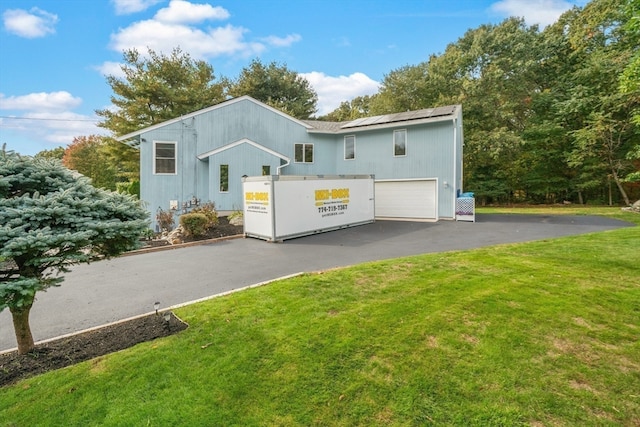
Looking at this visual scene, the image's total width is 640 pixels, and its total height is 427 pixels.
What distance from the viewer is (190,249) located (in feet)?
34.2

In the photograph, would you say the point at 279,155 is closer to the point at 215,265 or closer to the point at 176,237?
the point at 176,237

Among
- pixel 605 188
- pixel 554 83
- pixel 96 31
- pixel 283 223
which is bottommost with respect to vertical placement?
pixel 283 223

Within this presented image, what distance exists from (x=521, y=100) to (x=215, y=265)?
27.3 meters

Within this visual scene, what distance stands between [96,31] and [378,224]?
15.1m

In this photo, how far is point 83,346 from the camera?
3.95 metres

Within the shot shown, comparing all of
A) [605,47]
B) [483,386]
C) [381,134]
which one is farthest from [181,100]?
[605,47]

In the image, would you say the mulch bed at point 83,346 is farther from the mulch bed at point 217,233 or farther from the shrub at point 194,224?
the shrub at point 194,224

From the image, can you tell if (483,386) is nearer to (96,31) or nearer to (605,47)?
(96,31)

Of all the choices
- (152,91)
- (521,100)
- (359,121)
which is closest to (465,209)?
(359,121)

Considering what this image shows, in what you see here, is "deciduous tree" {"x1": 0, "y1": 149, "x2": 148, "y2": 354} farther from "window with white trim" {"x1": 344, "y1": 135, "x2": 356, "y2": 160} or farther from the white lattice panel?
"window with white trim" {"x1": 344, "y1": 135, "x2": 356, "y2": 160}

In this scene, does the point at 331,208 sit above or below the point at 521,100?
below

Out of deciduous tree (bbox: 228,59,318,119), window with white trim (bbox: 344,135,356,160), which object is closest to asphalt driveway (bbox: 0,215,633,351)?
window with white trim (bbox: 344,135,356,160)

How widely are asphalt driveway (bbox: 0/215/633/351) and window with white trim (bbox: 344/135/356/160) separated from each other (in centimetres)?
672

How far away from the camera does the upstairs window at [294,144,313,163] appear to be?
60.5 feet
